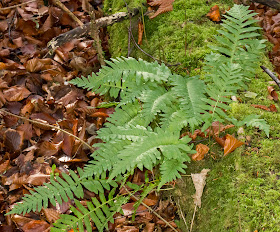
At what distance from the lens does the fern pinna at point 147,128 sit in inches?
79.0

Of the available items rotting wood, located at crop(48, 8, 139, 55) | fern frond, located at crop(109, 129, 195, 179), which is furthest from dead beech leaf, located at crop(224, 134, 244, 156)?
rotting wood, located at crop(48, 8, 139, 55)

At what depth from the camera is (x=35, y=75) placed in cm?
329

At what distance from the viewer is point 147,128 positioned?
2.25 meters

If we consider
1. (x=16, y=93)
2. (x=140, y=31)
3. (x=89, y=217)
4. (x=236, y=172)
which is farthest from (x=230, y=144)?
(x=16, y=93)

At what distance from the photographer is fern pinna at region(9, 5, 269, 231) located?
2.01 m

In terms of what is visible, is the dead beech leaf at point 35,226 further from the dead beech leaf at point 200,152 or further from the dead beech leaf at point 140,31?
the dead beech leaf at point 140,31

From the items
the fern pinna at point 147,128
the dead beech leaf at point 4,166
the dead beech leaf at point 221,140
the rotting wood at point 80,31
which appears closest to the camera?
the fern pinna at point 147,128

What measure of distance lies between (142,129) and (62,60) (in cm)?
182

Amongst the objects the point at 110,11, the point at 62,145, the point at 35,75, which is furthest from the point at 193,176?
the point at 110,11

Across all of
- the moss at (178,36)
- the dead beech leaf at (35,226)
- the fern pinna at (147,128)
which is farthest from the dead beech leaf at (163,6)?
the dead beech leaf at (35,226)

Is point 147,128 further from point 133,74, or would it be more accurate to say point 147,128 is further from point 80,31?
point 80,31

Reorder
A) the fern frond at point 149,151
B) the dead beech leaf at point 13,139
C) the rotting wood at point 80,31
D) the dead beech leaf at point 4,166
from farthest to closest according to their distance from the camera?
the rotting wood at point 80,31, the dead beech leaf at point 13,139, the dead beech leaf at point 4,166, the fern frond at point 149,151

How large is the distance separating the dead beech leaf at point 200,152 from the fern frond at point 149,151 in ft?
0.64

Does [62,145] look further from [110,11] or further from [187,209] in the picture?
[110,11]
